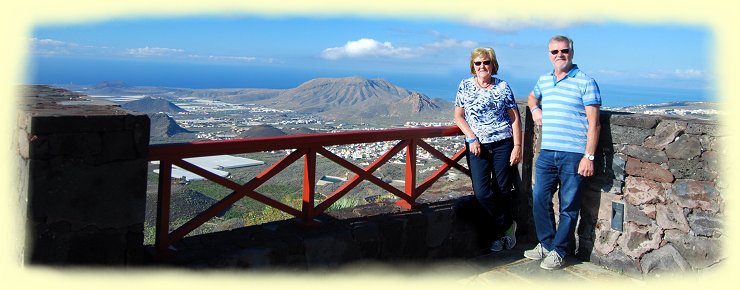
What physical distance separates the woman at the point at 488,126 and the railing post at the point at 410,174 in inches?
15.9

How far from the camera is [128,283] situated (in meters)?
3.12

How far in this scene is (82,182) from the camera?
113 inches

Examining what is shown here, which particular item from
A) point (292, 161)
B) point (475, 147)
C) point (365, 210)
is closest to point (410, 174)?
point (365, 210)

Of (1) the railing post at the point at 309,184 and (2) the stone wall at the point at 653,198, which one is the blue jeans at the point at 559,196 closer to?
(2) the stone wall at the point at 653,198

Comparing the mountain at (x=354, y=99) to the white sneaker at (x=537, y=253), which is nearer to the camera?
the white sneaker at (x=537, y=253)

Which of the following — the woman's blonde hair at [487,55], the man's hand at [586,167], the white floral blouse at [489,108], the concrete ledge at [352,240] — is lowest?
the concrete ledge at [352,240]

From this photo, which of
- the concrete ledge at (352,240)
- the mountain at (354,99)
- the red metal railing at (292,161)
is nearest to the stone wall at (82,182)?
the red metal railing at (292,161)

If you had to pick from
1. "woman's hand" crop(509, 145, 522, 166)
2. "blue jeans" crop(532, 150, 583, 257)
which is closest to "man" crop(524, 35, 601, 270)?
"blue jeans" crop(532, 150, 583, 257)

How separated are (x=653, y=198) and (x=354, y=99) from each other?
102 ft

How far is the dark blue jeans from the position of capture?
4.44 m

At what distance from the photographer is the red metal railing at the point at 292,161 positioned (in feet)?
11.1

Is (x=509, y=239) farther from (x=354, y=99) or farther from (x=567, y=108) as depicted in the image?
(x=354, y=99)

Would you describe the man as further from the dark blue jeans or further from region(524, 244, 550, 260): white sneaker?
the dark blue jeans

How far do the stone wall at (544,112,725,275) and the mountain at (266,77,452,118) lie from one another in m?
19.8
